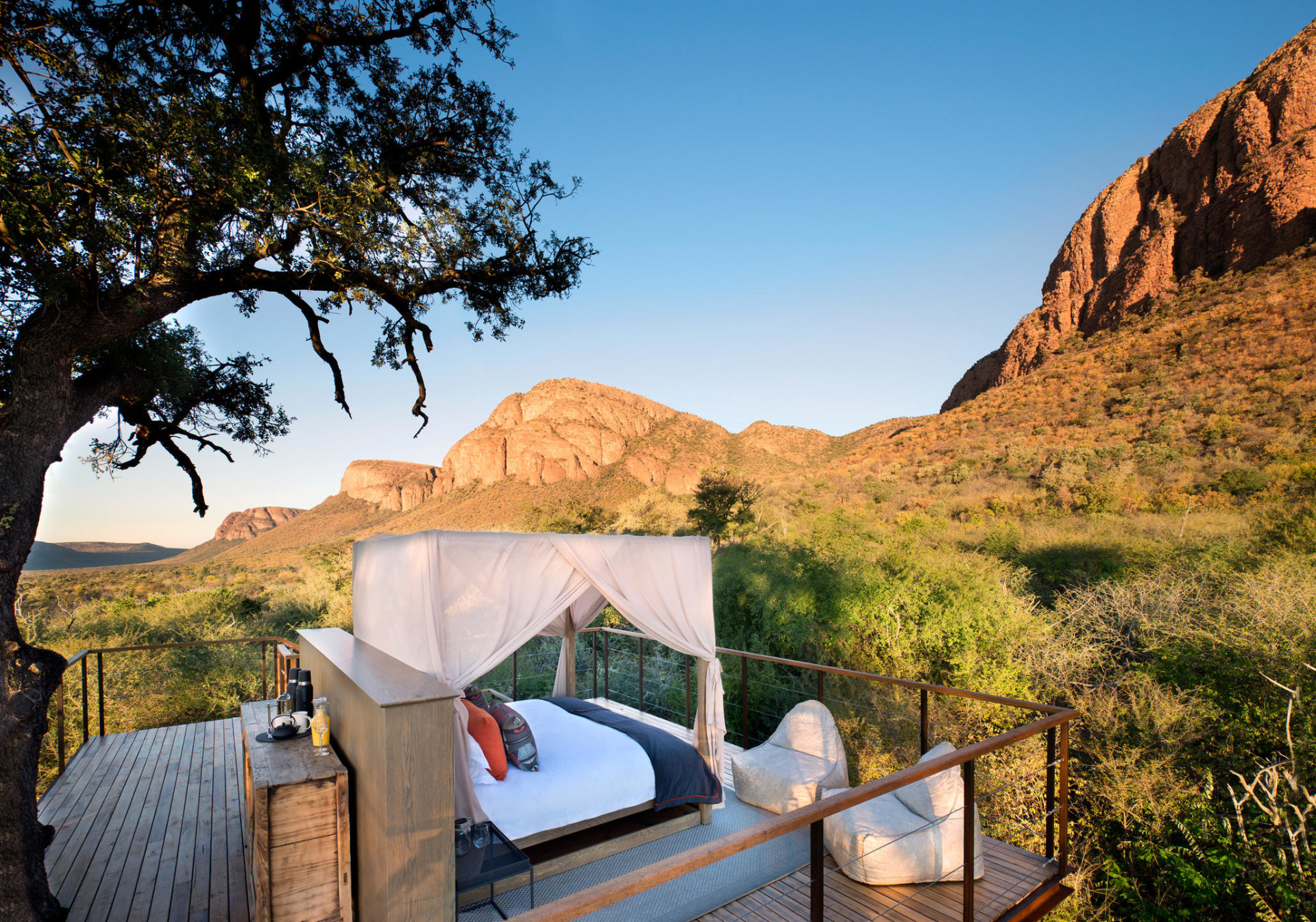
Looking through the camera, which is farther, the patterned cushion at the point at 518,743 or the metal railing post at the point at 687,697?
the metal railing post at the point at 687,697

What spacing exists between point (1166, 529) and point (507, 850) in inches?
372

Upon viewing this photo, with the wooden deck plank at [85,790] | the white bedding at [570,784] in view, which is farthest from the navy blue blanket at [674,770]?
the wooden deck plank at [85,790]

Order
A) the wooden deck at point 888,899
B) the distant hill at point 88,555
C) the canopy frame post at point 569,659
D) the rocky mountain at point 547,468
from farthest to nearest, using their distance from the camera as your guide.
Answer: the rocky mountain at point 547,468 < the canopy frame post at point 569,659 < the distant hill at point 88,555 < the wooden deck at point 888,899

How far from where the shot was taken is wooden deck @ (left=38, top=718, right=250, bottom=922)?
282cm

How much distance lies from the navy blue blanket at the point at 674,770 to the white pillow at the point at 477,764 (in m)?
0.91

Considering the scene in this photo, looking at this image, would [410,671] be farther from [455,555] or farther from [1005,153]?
[1005,153]

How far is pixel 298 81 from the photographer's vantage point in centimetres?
428

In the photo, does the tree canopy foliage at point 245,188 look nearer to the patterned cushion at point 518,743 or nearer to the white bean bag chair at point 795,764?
the patterned cushion at point 518,743

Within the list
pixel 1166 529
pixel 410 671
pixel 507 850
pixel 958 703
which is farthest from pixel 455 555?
pixel 1166 529

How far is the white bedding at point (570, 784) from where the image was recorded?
116 inches

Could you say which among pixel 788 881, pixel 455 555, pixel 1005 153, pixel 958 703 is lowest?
pixel 958 703

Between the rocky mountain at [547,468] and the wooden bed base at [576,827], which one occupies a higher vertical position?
the rocky mountain at [547,468]

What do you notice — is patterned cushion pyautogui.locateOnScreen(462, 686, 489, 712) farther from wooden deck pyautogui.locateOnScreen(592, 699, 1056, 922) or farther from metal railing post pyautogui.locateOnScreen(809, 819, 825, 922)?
metal railing post pyautogui.locateOnScreen(809, 819, 825, 922)

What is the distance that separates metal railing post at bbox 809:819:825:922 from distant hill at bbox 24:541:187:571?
366cm
